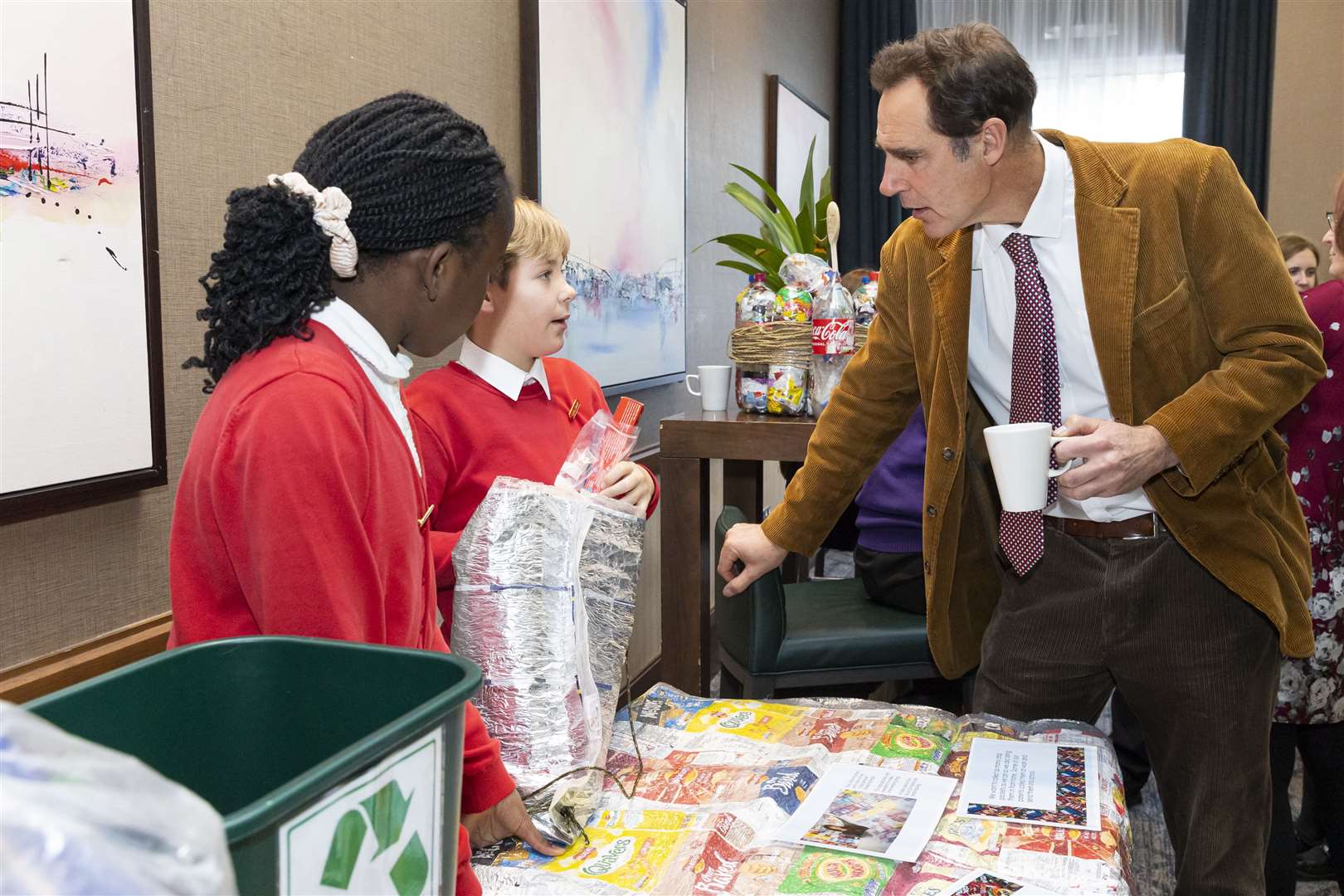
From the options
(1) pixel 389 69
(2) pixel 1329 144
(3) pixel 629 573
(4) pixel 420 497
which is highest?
(2) pixel 1329 144

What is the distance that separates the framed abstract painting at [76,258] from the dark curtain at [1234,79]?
17.4ft

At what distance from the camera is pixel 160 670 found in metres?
0.58

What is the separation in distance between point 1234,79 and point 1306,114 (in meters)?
0.38

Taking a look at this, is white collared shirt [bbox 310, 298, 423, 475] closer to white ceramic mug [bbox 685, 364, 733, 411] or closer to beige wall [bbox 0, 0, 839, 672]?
beige wall [bbox 0, 0, 839, 672]

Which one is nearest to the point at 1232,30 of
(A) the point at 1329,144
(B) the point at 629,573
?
(A) the point at 1329,144

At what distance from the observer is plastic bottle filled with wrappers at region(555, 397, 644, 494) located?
3.79 ft

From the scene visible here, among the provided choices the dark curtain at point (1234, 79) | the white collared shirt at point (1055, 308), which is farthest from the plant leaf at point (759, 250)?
the dark curtain at point (1234, 79)

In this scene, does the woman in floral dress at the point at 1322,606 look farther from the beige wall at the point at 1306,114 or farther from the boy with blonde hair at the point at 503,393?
the beige wall at the point at 1306,114

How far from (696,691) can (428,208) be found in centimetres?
164

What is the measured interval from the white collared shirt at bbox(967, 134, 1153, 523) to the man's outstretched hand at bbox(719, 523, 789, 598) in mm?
425

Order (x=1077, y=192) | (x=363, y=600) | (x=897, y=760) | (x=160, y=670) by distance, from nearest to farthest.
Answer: (x=160, y=670) < (x=363, y=600) < (x=897, y=760) < (x=1077, y=192)

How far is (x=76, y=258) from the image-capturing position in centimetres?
131

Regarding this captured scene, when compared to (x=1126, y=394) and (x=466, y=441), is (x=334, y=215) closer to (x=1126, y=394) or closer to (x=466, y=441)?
(x=466, y=441)

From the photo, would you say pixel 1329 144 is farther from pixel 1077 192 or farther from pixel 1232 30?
pixel 1077 192
